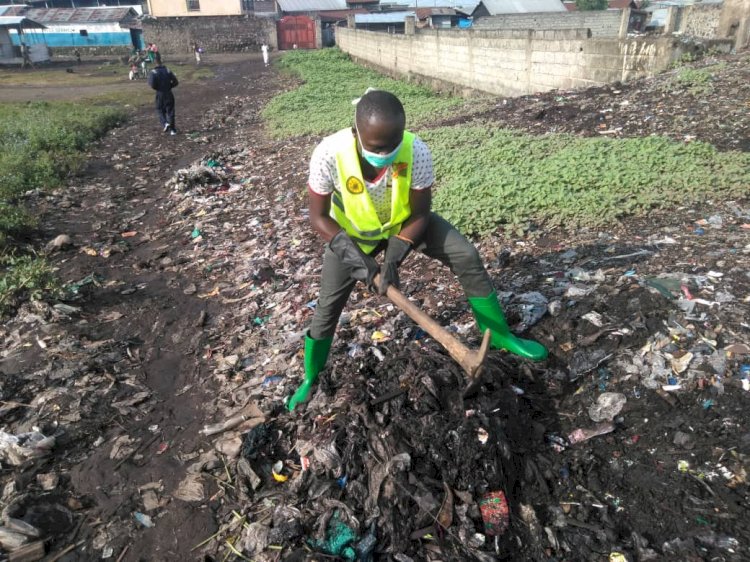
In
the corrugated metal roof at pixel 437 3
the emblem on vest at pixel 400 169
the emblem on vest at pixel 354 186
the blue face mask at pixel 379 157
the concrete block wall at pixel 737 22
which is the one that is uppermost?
the corrugated metal roof at pixel 437 3

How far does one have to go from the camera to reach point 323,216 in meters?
2.68

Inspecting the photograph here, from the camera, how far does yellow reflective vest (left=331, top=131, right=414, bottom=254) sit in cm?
251

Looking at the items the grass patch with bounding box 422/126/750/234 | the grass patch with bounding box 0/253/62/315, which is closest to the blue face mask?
the grass patch with bounding box 422/126/750/234

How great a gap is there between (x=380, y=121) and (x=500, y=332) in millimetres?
1462

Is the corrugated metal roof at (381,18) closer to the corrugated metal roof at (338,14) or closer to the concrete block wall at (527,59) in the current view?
the corrugated metal roof at (338,14)

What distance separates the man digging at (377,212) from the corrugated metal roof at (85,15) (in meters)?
43.8

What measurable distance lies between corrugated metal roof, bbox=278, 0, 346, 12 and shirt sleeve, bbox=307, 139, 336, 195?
4898 centimetres

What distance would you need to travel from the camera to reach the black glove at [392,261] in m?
2.53

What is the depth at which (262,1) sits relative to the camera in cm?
5175

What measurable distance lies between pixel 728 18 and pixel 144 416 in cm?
1124

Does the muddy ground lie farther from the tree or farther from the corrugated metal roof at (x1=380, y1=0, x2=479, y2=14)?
the tree

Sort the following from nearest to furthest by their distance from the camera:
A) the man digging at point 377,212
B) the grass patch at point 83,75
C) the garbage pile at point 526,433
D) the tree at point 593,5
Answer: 1. the garbage pile at point 526,433
2. the man digging at point 377,212
3. the grass patch at point 83,75
4. the tree at point 593,5

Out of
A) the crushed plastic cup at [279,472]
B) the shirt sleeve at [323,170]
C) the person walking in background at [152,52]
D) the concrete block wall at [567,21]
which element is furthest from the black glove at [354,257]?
the concrete block wall at [567,21]

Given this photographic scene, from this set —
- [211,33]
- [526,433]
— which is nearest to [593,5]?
[211,33]
